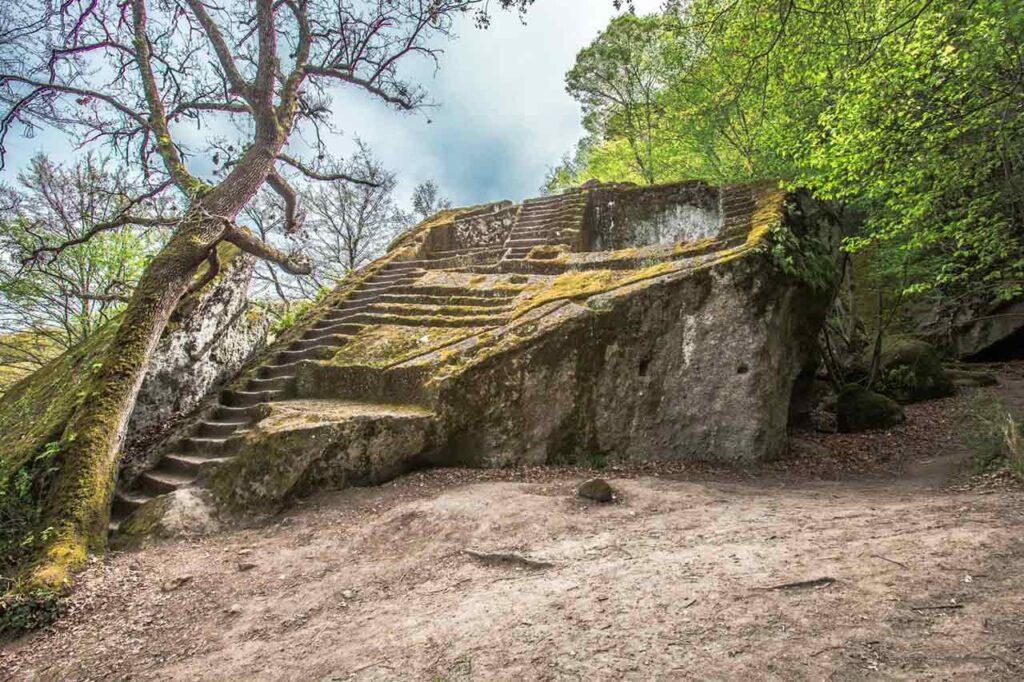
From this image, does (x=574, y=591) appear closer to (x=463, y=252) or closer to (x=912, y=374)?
(x=463, y=252)

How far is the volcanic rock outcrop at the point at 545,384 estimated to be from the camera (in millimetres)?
6355

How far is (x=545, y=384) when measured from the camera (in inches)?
279

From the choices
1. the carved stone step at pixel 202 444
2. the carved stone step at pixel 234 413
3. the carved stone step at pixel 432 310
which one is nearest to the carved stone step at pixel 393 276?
the carved stone step at pixel 432 310

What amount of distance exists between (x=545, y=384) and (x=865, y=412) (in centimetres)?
750

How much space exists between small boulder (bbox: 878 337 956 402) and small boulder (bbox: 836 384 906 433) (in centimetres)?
194

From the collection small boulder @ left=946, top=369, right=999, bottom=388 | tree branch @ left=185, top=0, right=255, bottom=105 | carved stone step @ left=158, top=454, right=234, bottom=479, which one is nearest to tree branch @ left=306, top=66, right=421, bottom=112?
tree branch @ left=185, top=0, right=255, bottom=105

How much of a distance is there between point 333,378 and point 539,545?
5203 mm

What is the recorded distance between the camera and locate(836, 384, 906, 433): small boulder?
9.81 m

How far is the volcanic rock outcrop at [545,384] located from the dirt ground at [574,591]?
2.42ft

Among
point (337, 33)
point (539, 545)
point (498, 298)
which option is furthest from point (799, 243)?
point (337, 33)

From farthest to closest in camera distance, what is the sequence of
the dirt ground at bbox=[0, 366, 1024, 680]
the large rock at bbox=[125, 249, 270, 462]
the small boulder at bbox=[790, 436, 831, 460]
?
the small boulder at bbox=[790, 436, 831, 460] → the large rock at bbox=[125, 249, 270, 462] → the dirt ground at bbox=[0, 366, 1024, 680]

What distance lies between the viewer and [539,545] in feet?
14.1

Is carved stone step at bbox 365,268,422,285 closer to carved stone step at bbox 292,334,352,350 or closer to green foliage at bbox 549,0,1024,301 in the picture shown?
carved stone step at bbox 292,334,352,350

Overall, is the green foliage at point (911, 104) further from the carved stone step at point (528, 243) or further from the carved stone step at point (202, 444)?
the carved stone step at point (202, 444)
